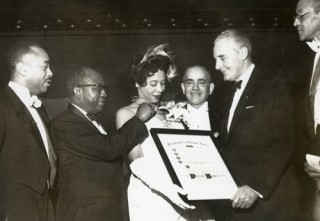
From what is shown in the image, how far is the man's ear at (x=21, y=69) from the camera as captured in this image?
6.61m

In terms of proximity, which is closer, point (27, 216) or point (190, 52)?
point (27, 216)

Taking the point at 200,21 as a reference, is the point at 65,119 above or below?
below

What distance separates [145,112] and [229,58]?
115 cm

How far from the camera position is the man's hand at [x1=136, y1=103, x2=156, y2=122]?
6727 mm

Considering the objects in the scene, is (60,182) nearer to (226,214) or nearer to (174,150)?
(174,150)

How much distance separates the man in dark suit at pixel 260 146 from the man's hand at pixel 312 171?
18 cm

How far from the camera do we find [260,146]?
671cm

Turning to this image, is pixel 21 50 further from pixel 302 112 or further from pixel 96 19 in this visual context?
pixel 302 112

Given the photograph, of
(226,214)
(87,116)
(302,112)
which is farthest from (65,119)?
(302,112)

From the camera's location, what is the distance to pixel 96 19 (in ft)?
22.5

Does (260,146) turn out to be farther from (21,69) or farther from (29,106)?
(21,69)

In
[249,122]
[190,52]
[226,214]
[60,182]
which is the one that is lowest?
[226,214]

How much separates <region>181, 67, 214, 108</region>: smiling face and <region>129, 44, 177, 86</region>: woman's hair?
6.8 inches

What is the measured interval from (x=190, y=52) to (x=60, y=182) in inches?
81.5
